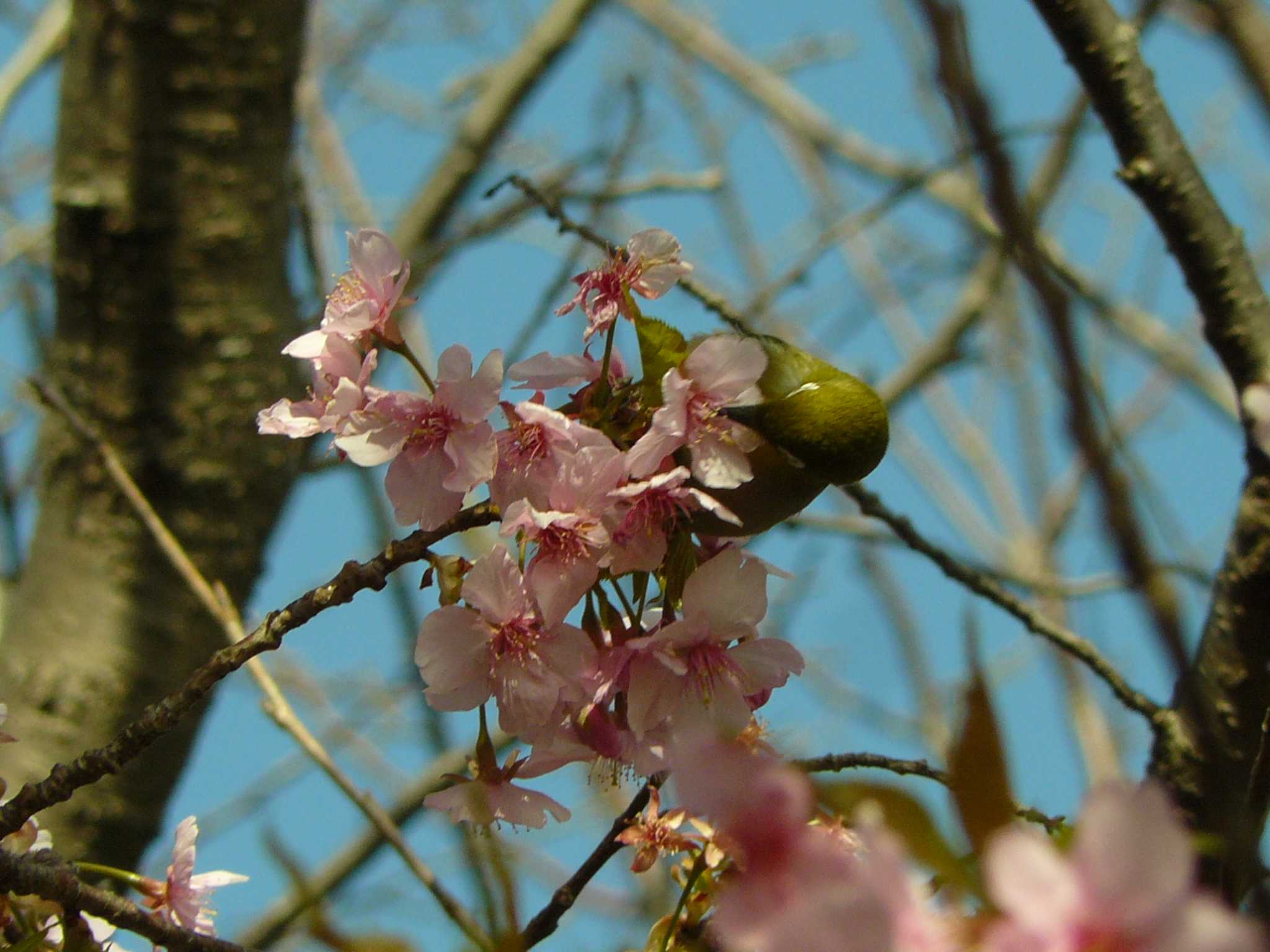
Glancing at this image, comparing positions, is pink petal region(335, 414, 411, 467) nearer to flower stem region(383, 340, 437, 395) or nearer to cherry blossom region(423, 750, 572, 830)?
flower stem region(383, 340, 437, 395)

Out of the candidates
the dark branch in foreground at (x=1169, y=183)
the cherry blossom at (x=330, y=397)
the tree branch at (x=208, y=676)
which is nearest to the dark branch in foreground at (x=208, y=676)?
the tree branch at (x=208, y=676)

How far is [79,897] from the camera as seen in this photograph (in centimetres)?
70

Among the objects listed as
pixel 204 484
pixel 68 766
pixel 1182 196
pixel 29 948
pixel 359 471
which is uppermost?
pixel 359 471

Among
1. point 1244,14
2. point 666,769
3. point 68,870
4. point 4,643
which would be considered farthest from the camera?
point 4,643

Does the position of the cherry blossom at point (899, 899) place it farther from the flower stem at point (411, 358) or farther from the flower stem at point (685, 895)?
the flower stem at point (411, 358)

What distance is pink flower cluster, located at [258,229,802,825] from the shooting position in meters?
0.78

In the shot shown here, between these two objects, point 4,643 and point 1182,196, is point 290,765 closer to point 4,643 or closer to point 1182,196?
point 4,643

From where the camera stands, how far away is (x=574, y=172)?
2342mm

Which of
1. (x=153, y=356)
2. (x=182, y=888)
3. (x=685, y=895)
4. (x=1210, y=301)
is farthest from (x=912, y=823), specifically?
(x=153, y=356)

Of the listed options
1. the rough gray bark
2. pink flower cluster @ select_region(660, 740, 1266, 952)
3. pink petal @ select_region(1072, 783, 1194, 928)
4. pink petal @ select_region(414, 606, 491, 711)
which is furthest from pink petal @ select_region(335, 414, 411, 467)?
the rough gray bark

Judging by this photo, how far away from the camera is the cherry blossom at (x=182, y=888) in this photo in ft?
2.93

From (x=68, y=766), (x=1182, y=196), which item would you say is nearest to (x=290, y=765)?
(x=68, y=766)

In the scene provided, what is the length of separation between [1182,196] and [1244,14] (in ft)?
0.59

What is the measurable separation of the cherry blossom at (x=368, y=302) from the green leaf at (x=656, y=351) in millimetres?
175
